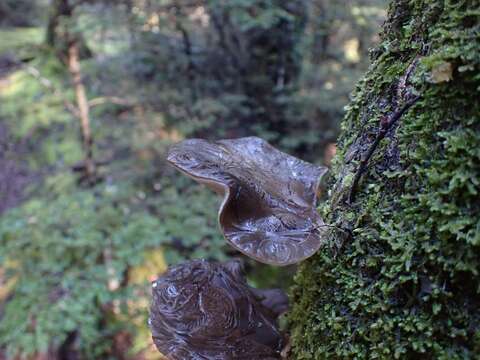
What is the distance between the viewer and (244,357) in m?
1.16

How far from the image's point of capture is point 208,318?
1188 mm

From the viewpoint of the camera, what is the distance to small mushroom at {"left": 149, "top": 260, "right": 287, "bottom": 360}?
3.86 feet

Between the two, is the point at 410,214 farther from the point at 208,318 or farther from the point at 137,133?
the point at 137,133

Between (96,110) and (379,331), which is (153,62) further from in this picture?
(379,331)

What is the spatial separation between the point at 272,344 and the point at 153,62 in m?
4.68

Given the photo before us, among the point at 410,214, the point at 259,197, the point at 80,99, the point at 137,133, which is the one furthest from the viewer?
the point at 137,133

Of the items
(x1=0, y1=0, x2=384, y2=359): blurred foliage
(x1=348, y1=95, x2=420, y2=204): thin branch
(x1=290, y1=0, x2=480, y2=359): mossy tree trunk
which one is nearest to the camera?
(x1=290, y1=0, x2=480, y2=359): mossy tree trunk

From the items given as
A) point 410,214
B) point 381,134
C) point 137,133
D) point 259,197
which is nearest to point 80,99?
point 137,133

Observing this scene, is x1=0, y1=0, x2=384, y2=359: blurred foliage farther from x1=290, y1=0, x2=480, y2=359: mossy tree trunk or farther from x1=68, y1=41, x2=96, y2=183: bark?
x1=290, y1=0, x2=480, y2=359: mossy tree trunk

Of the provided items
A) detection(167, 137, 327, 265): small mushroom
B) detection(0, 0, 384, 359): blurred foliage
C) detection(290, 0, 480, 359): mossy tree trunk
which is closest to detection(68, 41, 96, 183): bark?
detection(0, 0, 384, 359): blurred foliage

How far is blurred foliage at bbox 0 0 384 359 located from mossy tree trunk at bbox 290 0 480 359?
2.60 metres

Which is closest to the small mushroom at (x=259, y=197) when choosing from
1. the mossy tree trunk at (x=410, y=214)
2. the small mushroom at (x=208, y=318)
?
the mossy tree trunk at (x=410, y=214)

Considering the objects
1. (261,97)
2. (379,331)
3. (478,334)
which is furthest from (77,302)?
(261,97)

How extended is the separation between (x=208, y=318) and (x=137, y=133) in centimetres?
363
